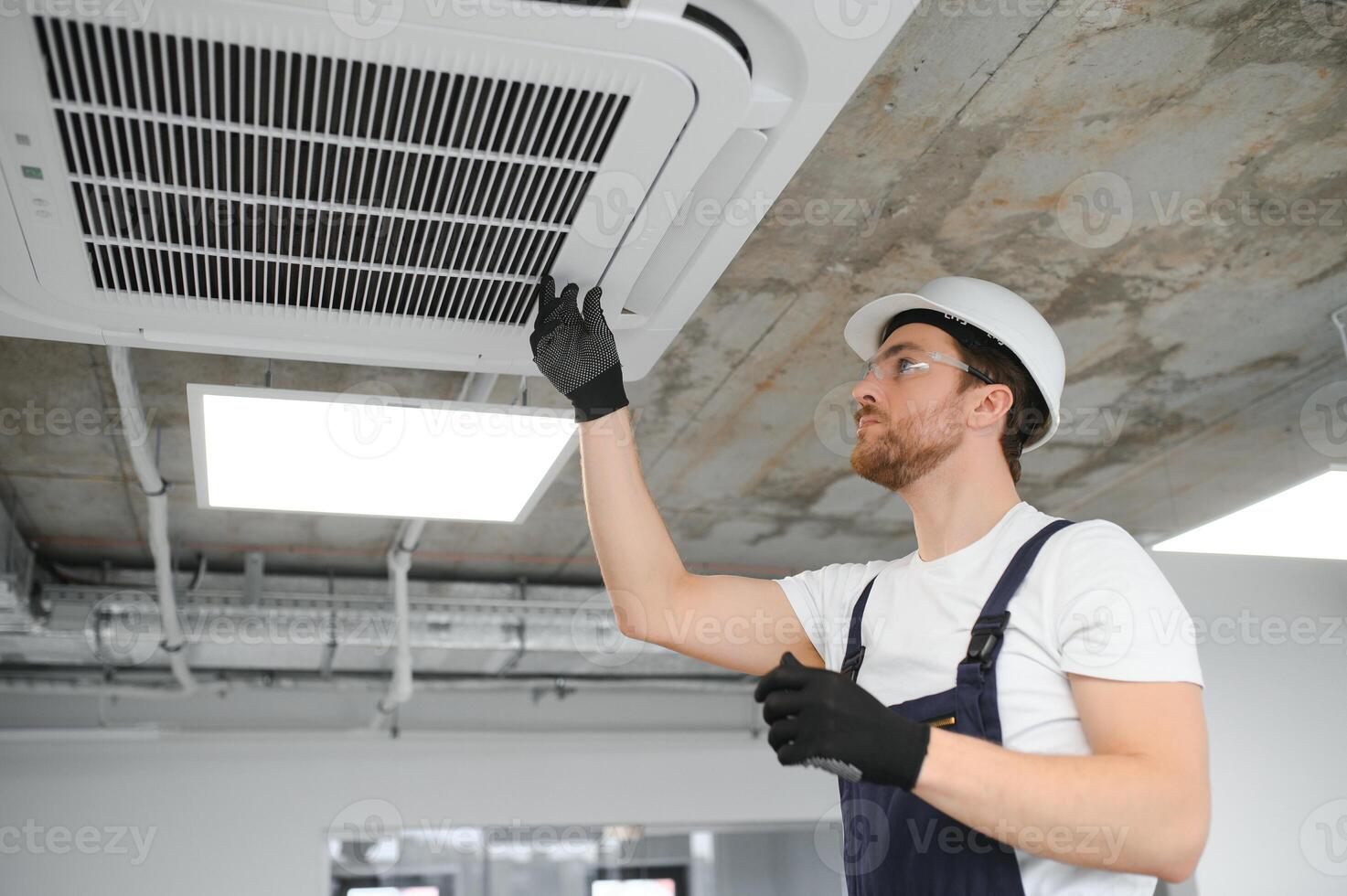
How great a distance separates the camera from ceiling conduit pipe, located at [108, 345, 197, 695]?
2.94 m

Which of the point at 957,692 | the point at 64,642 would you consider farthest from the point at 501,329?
the point at 64,642

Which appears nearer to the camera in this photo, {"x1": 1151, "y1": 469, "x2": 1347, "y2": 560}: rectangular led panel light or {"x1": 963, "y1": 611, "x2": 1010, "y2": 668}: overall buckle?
{"x1": 963, "y1": 611, "x2": 1010, "y2": 668}: overall buckle

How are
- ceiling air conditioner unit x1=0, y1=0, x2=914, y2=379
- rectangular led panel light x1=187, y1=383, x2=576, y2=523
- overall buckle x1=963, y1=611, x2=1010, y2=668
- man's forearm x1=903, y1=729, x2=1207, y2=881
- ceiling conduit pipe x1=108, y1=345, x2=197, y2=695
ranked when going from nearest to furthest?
man's forearm x1=903, y1=729, x2=1207, y2=881
ceiling air conditioner unit x1=0, y1=0, x2=914, y2=379
overall buckle x1=963, y1=611, x2=1010, y2=668
rectangular led panel light x1=187, y1=383, x2=576, y2=523
ceiling conduit pipe x1=108, y1=345, x2=197, y2=695

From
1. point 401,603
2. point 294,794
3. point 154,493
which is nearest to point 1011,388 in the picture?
point 154,493

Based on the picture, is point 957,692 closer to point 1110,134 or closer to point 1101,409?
point 1110,134

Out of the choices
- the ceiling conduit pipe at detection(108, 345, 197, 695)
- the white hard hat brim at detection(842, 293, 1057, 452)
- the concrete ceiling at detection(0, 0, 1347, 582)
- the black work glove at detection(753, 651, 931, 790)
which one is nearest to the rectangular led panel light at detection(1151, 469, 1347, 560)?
the concrete ceiling at detection(0, 0, 1347, 582)

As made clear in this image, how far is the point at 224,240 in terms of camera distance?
166cm

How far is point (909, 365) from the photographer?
1.83 metres

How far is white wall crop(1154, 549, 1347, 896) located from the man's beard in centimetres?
378

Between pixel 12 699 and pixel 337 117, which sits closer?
pixel 337 117

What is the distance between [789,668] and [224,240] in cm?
102

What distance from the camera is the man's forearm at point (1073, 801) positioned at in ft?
3.92

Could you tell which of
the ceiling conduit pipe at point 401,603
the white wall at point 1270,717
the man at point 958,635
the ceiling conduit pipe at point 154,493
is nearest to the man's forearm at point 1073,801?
the man at point 958,635

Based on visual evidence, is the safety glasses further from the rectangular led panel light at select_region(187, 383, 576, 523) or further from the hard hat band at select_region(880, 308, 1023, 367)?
the rectangular led panel light at select_region(187, 383, 576, 523)
